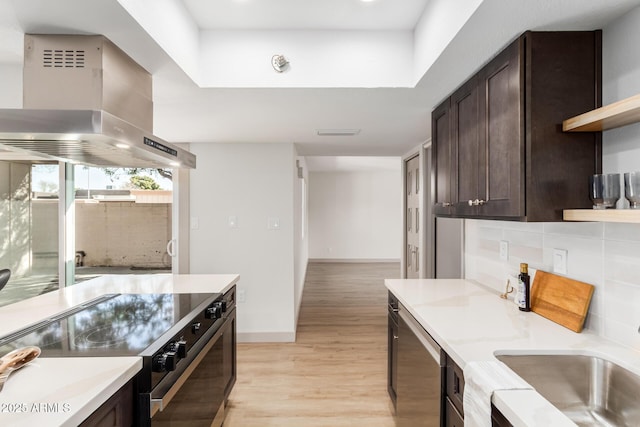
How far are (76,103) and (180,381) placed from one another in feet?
3.99

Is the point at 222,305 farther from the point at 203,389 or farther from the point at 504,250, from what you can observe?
the point at 504,250

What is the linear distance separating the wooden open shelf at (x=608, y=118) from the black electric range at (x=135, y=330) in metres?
1.71

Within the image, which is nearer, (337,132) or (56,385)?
(56,385)

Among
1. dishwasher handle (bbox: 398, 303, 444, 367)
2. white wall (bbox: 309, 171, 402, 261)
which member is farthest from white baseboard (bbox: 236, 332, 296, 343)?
white wall (bbox: 309, 171, 402, 261)

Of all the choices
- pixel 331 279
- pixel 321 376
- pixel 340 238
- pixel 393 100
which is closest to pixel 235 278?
pixel 321 376

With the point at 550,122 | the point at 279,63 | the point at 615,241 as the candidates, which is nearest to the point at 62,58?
the point at 279,63

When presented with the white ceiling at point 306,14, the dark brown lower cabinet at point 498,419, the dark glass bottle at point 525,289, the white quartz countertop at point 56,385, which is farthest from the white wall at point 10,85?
the dark glass bottle at point 525,289

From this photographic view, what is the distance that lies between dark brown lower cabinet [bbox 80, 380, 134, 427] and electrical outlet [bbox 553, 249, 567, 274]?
1821 mm

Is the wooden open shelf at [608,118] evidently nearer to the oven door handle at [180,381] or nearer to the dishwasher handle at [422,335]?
the dishwasher handle at [422,335]

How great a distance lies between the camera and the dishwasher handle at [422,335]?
1.34 m

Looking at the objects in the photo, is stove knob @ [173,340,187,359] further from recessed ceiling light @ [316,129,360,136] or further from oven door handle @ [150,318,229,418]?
recessed ceiling light @ [316,129,360,136]

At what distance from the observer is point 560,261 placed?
1491mm

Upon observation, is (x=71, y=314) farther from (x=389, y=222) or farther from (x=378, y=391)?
(x=389, y=222)

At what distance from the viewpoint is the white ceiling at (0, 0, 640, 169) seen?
3.79 ft
